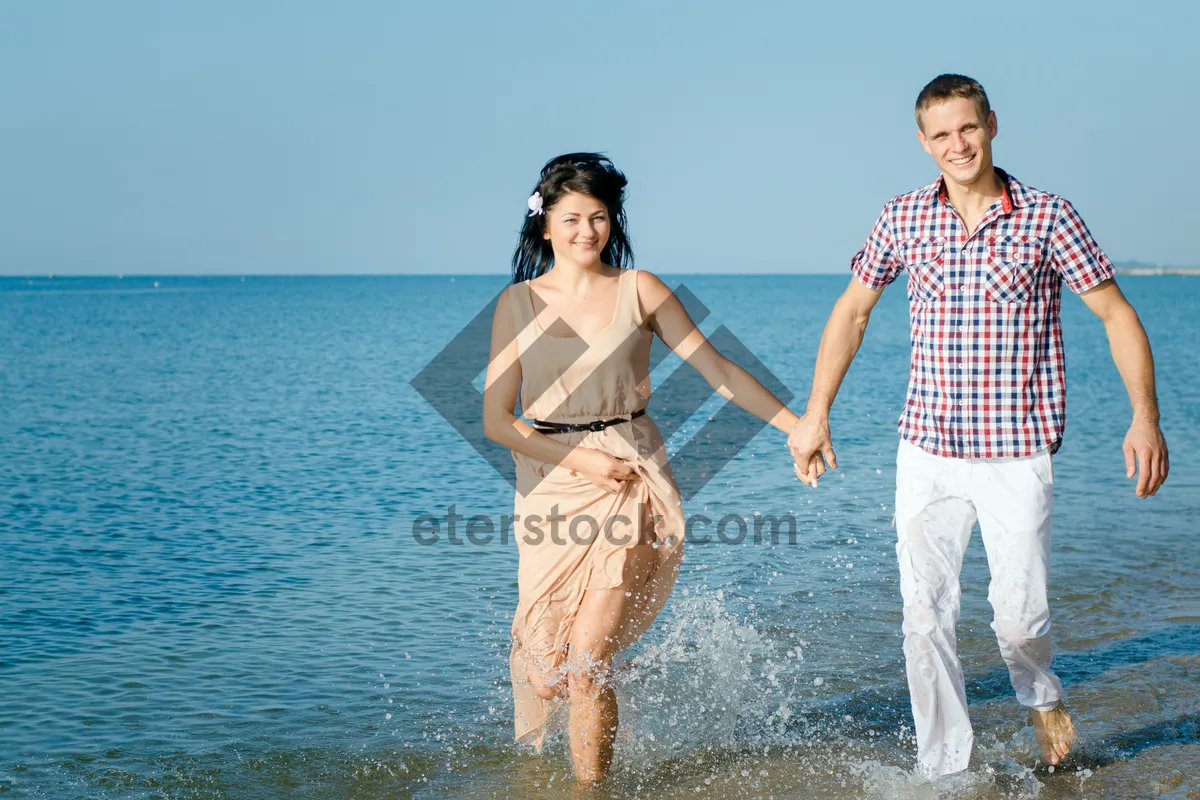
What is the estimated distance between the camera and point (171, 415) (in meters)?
20.1

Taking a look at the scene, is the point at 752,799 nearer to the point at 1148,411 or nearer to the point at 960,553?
the point at 960,553

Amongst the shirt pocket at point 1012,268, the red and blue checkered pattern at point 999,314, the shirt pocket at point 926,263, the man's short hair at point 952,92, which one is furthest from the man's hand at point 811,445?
the man's short hair at point 952,92

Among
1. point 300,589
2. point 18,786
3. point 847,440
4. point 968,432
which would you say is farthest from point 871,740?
point 847,440

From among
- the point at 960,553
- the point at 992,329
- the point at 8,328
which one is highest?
the point at 8,328

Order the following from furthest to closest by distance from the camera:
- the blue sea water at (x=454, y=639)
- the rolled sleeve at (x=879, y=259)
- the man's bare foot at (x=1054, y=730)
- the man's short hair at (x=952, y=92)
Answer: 1. the blue sea water at (x=454, y=639)
2. the man's bare foot at (x=1054, y=730)
3. the rolled sleeve at (x=879, y=259)
4. the man's short hair at (x=952, y=92)

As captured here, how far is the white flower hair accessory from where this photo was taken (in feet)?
15.1

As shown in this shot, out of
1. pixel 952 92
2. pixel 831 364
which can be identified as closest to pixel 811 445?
pixel 831 364

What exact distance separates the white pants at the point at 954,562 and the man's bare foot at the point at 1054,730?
36 centimetres

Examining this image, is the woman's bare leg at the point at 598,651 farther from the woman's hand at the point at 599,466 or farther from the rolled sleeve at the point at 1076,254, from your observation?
the rolled sleeve at the point at 1076,254

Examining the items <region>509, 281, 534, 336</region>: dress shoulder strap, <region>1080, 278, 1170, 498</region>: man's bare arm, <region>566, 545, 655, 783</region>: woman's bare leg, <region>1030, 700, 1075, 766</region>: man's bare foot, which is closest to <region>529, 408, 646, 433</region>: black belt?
<region>509, 281, 534, 336</region>: dress shoulder strap

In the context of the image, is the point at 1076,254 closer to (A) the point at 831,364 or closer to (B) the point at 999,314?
(B) the point at 999,314

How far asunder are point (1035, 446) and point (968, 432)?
22 centimetres

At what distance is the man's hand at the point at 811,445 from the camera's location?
15.1ft

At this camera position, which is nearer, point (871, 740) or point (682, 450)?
point (871, 740)
